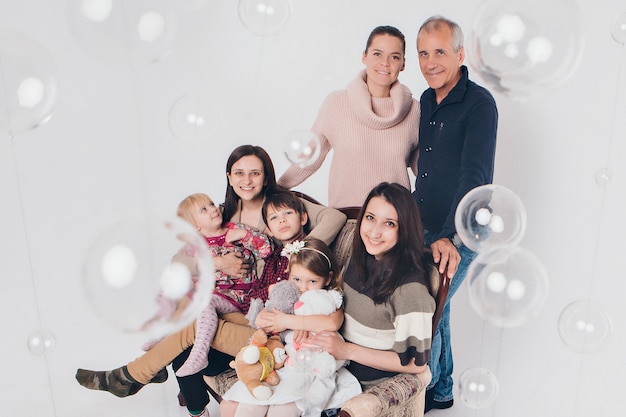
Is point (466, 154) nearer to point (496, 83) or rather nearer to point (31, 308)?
point (496, 83)

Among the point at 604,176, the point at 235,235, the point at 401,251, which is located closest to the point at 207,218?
the point at 235,235

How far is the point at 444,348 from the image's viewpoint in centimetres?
295

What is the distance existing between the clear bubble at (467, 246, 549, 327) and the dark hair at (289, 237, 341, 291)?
578mm

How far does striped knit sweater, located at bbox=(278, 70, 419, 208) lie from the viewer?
2.80 m

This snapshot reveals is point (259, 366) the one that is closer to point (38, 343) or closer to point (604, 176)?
point (38, 343)

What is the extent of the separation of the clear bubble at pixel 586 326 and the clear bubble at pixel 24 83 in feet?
7.19

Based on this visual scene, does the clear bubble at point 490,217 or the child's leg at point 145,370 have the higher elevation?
the clear bubble at point 490,217

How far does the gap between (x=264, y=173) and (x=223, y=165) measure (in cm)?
132

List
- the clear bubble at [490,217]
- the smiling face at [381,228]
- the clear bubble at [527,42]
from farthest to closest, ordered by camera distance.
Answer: the smiling face at [381,228] < the clear bubble at [490,217] < the clear bubble at [527,42]

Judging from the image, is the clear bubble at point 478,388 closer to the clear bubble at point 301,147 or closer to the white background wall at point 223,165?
the white background wall at point 223,165

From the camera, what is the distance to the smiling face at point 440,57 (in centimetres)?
250

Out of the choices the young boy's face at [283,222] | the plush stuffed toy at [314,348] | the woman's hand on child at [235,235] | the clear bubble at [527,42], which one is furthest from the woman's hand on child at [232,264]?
the clear bubble at [527,42]

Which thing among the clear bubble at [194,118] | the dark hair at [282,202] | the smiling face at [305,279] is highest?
the clear bubble at [194,118]

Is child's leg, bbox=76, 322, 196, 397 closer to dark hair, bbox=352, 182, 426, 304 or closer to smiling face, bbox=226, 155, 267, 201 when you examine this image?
smiling face, bbox=226, 155, 267, 201
